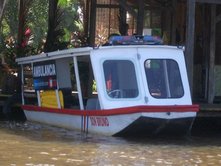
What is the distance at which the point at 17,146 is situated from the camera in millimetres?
11797

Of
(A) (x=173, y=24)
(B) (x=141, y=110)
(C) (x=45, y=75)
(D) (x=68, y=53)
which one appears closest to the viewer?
(B) (x=141, y=110)

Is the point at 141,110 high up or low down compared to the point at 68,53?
down

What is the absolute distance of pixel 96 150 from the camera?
37.9 ft

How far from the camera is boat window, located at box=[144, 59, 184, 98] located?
13.0m

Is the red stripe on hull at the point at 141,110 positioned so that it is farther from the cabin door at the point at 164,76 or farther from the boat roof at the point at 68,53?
the boat roof at the point at 68,53

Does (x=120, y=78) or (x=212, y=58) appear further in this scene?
(x=212, y=58)

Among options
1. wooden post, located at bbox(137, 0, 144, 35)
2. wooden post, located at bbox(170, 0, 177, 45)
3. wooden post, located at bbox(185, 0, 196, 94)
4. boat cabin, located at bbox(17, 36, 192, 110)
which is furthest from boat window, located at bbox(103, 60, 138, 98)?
wooden post, located at bbox(170, 0, 177, 45)

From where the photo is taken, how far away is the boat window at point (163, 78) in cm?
1304

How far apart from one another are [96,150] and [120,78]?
7.00ft

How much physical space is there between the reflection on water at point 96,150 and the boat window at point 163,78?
1.01 metres

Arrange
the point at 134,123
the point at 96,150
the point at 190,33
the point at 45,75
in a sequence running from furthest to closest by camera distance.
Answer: the point at 45,75
the point at 190,33
the point at 134,123
the point at 96,150

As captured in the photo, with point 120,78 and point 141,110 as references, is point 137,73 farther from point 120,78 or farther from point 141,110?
point 141,110

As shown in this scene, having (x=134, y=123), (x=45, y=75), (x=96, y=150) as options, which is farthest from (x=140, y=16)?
(x=96, y=150)

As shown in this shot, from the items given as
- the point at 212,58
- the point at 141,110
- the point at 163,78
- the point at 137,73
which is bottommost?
the point at 141,110
